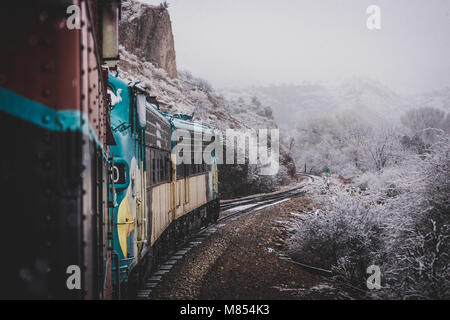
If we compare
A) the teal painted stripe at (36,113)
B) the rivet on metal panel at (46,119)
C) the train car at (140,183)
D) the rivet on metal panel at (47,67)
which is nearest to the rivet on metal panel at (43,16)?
the rivet on metal panel at (47,67)

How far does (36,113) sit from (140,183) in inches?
156

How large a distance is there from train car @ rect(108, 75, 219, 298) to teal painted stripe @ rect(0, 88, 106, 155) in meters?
2.97

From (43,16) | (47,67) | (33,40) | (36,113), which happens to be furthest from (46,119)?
(43,16)

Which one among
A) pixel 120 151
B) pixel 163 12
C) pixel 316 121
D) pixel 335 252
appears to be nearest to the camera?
pixel 120 151

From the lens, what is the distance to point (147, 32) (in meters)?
42.7

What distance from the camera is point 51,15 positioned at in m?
1.87

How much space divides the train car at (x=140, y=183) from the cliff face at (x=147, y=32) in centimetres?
3582

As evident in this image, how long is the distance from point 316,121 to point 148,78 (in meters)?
51.2

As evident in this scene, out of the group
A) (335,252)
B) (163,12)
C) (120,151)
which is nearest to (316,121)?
(163,12)

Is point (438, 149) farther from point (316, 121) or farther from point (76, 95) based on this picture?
point (316, 121)

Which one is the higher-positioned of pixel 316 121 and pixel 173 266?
pixel 316 121

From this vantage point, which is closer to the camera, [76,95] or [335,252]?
[76,95]

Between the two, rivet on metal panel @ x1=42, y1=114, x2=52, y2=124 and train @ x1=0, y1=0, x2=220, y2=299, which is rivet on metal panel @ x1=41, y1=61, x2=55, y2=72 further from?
rivet on metal panel @ x1=42, y1=114, x2=52, y2=124

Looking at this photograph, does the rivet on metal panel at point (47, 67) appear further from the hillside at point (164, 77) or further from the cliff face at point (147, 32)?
the cliff face at point (147, 32)
